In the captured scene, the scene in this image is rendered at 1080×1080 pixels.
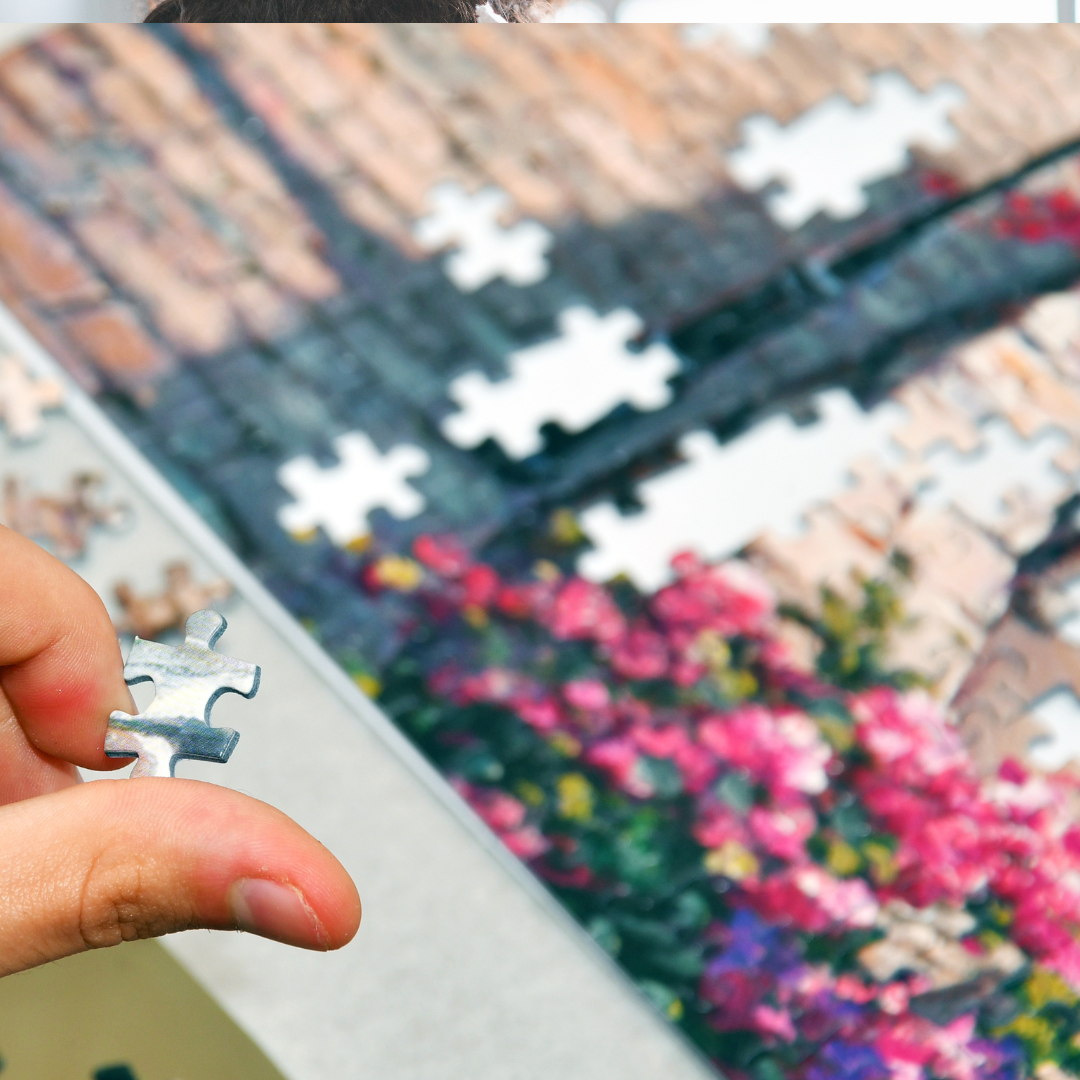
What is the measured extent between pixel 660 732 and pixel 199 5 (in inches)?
36.5

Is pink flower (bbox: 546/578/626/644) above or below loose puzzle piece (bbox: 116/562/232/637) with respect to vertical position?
below

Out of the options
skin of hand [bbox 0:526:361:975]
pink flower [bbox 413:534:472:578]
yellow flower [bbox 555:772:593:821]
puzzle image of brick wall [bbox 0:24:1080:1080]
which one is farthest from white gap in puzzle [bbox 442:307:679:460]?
skin of hand [bbox 0:526:361:975]

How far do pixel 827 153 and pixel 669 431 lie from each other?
370mm

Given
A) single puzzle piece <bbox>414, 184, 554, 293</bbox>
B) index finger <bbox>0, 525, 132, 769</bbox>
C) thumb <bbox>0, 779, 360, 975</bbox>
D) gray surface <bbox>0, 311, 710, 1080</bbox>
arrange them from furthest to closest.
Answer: single puzzle piece <bbox>414, 184, 554, 293</bbox> < gray surface <bbox>0, 311, 710, 1080</bbox> < index finger <bbox>0, 525, 132, 769</bbox> < thumb <bbox>0, 779, 360, 975</bbox>

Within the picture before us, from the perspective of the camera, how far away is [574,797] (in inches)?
34.3

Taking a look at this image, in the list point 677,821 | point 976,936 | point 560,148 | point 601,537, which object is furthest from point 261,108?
point 976,936

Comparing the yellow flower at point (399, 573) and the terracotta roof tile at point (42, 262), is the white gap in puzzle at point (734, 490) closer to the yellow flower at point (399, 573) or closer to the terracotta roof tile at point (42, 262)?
the yellow flower at point (399, 573)

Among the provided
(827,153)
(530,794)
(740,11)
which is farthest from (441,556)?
(740,11)

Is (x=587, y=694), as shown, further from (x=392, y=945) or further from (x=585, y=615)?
(x=392, y=945)

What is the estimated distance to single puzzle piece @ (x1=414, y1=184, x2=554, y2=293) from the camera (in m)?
0.95

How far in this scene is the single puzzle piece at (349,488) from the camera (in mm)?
900

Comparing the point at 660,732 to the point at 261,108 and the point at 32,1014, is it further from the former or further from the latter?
the point at 261,108

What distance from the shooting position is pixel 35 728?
54cm

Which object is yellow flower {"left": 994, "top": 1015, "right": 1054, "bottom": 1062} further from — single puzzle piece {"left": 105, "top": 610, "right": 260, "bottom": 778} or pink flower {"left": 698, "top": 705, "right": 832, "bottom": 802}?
single puzzle piece {"left": 105, "top": 610, "right": 260, "bottom": 778}
